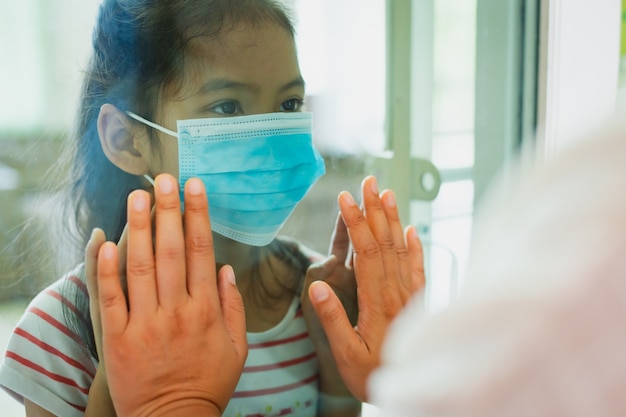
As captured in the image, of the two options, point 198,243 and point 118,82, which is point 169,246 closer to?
point 198,243

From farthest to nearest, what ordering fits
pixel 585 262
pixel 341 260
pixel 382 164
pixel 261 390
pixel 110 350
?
1. pixel 382 164
2. pixel 341 260
3. pixel 261 390
4. pixel 110 350
5. pixel 585 262

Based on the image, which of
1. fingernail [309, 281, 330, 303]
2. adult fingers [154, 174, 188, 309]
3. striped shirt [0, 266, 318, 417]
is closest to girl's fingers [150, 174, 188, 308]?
adult fingers [154, 174, 188, 309]

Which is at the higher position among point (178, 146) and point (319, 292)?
point (178, 146)

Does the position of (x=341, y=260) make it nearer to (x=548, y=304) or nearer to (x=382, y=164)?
(x=382, y=164)

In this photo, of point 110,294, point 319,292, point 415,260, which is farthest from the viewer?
point 415,260

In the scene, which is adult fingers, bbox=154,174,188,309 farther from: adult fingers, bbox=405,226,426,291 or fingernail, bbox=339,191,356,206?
adult fingers, bbox=405,226,426,291

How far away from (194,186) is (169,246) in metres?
0.09

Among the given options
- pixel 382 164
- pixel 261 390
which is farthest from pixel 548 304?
pixel 382 164

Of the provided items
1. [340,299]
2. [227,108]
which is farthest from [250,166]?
[340,299]

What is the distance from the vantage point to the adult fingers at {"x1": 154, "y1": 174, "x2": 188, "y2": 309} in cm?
77

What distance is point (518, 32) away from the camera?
4.96 feet

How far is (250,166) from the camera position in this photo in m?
0.87

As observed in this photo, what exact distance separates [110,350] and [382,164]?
64 centimetres

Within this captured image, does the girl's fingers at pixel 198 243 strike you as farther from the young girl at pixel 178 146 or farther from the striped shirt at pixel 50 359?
the striped shirt at pixel 50 359
